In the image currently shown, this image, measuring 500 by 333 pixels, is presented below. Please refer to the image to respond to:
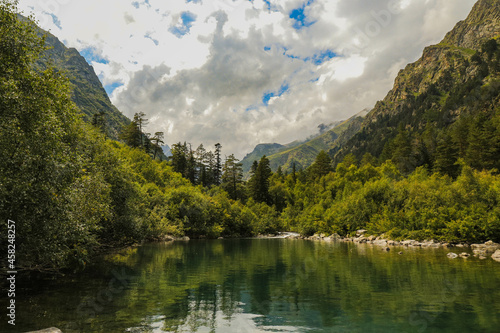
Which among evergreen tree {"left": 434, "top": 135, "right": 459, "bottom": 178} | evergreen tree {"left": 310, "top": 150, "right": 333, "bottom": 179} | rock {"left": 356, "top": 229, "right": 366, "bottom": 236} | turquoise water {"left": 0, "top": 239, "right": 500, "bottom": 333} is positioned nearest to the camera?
turquoise water {"left": 0, "top": 239, "right": 500, "bottom": 333}

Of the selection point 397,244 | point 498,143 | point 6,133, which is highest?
point 498,143

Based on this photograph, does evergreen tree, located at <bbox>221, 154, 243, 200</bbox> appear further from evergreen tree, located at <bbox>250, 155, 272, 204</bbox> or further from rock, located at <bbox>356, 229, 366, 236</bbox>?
rock, located at <bbox>356, 229, 366, 236</bbox>

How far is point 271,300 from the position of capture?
17.6m

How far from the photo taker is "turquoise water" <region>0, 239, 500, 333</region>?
515 inches

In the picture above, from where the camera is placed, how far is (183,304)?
55.0 feet

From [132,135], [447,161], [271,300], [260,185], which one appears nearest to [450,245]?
[271,300]

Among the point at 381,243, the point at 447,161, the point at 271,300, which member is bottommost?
the point at 381,243

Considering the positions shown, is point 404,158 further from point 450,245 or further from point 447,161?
point 450,245

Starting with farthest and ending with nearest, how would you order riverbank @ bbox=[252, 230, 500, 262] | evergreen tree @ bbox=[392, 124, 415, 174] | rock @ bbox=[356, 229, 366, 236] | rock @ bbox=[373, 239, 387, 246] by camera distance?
evergreen tree @ bbox=[392, 124, 415, 174]
rock @ bbox=[356, 229, 366, 236]
rock @ bbox=[373, 239, 387, 246]
riverbank @ bbox=[252, 230, 500, 262]

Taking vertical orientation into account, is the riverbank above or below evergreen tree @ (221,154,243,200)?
below

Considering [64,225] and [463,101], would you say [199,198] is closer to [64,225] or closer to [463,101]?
[64,225]

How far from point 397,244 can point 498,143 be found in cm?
3880

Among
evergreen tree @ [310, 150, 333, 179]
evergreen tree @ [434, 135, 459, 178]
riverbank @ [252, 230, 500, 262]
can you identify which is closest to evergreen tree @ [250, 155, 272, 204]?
evergreen tree @ [310, 150, 333, 179]

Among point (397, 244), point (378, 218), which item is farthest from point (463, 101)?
point (397, 244)
